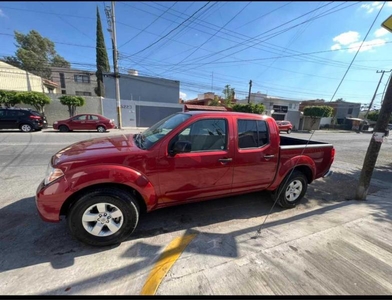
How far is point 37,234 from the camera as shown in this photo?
2584 millimetres

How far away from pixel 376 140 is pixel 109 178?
4.94 m

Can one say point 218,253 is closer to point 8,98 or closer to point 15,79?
point 8,98

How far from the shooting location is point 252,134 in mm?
3141

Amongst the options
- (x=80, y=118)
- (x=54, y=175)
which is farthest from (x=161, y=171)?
(x=80, y=118)

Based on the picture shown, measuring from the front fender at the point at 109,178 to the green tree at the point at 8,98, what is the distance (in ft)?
62.4

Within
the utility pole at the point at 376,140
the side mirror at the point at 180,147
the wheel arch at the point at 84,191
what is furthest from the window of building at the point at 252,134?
the utility pole at the point at 376,140

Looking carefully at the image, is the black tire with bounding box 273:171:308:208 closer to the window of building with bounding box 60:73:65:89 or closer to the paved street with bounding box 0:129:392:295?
the paved street with bounding box 0:129:392:295

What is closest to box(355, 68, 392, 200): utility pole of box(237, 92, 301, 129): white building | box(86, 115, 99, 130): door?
box(86, 115, 99, 130): door

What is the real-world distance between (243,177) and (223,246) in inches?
42.6

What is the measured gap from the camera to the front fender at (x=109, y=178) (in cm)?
221

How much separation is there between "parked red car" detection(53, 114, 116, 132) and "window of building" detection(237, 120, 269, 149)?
13539 mm

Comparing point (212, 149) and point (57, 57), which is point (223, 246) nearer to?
point (212, 149)

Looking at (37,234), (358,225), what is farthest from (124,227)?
(358,225)

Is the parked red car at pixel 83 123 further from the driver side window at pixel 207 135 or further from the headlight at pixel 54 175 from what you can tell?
the driver side window at pixel 207 135
